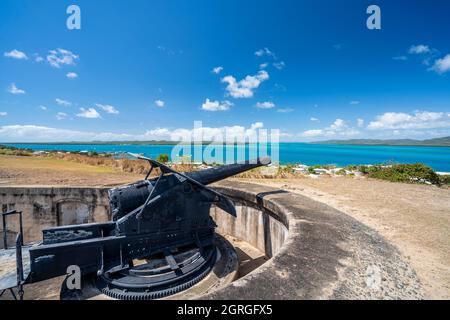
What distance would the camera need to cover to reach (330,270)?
2.10 meters

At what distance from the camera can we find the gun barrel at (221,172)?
406 cm

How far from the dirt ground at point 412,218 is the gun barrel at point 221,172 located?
2.58 m

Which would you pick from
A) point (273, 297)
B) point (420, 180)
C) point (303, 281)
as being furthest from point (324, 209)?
point (420, 180)

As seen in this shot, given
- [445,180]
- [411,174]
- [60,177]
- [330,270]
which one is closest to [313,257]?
[330,270]

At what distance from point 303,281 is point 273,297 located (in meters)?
0.37

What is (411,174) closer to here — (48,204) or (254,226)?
(254,226)

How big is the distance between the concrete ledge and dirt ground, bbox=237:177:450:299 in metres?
0.44

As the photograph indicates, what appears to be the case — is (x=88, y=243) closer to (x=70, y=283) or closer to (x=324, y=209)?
(x=70, y=283)

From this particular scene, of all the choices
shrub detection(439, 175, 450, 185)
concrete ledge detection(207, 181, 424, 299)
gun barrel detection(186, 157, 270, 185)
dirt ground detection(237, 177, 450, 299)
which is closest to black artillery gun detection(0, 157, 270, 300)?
gun barrel detection(186, 157, 270, 185)

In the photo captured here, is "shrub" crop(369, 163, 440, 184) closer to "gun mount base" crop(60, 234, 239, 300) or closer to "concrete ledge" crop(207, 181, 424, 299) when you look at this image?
"concrete ledge" crop(207, 181, 424, 299)

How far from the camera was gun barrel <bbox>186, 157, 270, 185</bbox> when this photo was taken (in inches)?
160

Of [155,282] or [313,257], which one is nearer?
[313,257]

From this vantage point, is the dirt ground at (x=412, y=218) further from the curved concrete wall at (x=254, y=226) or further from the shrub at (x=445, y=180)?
the shrub at (x=445, y=180)

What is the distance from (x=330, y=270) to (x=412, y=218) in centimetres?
413
